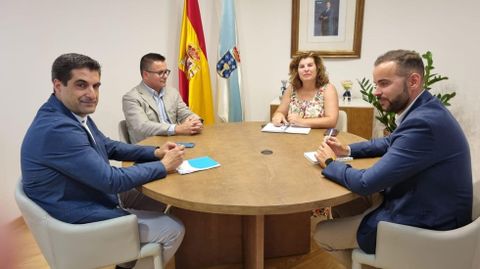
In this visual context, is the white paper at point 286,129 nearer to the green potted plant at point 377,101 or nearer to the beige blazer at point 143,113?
the beige blazer at point 143,113

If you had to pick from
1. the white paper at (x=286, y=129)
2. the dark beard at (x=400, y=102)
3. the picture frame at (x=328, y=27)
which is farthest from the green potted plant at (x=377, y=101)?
the dark beard at (x=400, y=102)

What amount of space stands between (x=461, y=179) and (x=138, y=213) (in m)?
1.42

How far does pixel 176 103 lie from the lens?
295cm

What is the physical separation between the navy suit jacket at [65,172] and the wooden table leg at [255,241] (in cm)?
63

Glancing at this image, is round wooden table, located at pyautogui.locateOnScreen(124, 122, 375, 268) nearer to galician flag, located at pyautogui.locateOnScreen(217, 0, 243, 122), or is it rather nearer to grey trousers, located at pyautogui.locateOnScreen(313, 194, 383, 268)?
grey trousers, located at pyautogui.locateOnScreen(313, 194, 383, 268)

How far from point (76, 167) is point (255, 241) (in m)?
0.94

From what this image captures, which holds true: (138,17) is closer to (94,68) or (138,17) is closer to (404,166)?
(94,68)

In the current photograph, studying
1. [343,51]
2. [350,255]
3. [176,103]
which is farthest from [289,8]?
[350,255]

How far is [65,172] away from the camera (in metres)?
1.47

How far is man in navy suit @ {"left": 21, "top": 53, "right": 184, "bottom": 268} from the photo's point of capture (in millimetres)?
1463

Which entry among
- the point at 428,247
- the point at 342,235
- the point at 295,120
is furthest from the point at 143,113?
the point at 428,247

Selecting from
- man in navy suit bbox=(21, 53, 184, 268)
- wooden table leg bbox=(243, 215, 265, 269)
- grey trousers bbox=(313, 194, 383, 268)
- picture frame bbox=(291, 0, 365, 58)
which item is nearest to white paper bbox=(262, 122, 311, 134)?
wooden table leg bbox=(243, 215, 265, 269)

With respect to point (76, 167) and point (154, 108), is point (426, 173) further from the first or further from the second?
point (154, 108)

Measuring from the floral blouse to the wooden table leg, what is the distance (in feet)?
3.57
